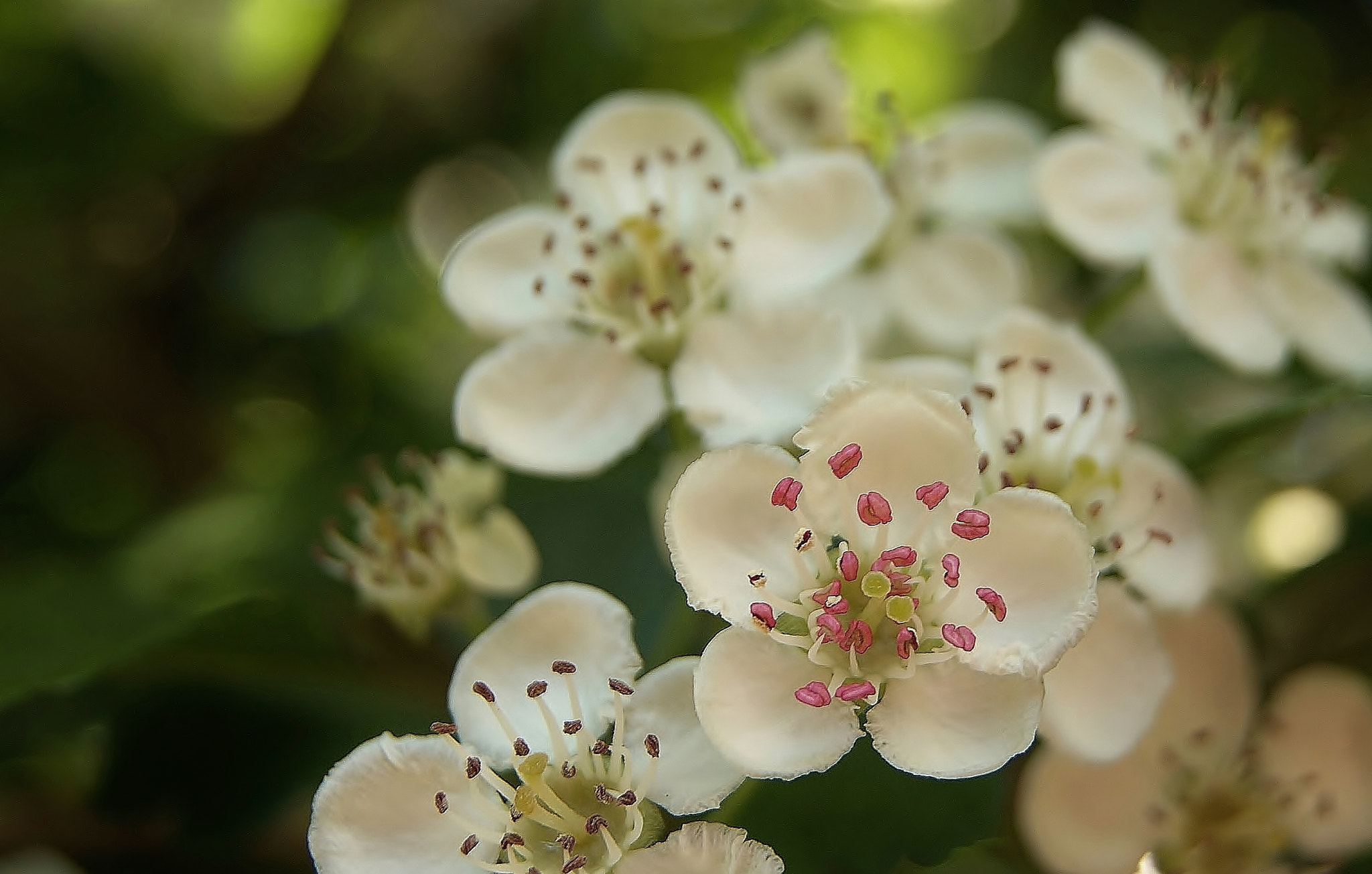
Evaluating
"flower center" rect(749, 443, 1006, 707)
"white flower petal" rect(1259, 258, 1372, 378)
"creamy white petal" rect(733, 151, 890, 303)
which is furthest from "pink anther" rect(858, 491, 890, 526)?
"white flower petal" rect(1259, 258, 1372, 378)

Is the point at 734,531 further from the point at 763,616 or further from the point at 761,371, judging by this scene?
the point at 761,371

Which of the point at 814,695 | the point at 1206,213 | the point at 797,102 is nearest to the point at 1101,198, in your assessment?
the point at 1206,213

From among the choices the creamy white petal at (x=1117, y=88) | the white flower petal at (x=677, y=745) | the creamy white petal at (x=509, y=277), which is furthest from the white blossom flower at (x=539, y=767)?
the creamy white petal at (x=1117, y=88)

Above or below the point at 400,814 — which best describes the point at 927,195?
above

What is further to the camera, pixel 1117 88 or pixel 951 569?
pixel 1117 88

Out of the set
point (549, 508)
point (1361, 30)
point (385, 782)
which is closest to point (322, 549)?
point (549, 508)

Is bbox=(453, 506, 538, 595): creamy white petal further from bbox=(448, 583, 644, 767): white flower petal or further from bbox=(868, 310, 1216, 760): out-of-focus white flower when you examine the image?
bbox=(868, 310, 1216, 760): out-of-focus white flower

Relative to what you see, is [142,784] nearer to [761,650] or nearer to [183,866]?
[183,866]

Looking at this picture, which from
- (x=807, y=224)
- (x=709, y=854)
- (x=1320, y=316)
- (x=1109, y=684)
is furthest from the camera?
(x=1320, y=316)
